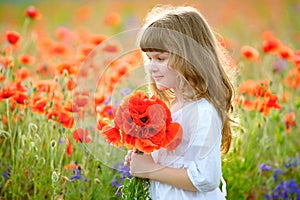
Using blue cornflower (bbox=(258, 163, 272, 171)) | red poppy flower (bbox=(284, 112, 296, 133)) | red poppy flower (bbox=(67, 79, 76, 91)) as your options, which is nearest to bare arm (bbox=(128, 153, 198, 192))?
red poppy flower (bbox=(67, 79, 76, 91))

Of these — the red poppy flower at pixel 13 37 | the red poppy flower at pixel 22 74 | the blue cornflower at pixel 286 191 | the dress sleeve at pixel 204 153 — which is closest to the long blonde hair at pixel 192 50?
the dress sleeve at pixel 204 153

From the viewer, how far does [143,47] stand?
2.08 meters

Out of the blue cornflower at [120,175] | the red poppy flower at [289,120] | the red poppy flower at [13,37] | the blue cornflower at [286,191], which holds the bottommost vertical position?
the blue cornflower at [286,191]

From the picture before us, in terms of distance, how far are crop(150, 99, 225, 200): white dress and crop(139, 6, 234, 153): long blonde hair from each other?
7cm

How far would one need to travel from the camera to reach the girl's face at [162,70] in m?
2.09

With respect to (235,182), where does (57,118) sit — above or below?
above

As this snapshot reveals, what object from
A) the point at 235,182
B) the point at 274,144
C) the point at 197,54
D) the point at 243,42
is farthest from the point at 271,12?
the point at 197,54

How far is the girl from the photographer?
6.70 ft

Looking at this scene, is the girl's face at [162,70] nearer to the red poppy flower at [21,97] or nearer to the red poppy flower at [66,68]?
the red poppy flower at [21,97]

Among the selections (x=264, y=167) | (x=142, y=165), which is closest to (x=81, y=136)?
(x=142, y=165)

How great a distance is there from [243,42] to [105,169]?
379cm

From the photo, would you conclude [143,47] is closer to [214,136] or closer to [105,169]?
[214,136]

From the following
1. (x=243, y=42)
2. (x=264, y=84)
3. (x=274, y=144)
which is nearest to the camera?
(x=264, y=84)

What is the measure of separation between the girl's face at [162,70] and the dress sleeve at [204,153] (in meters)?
0.15
